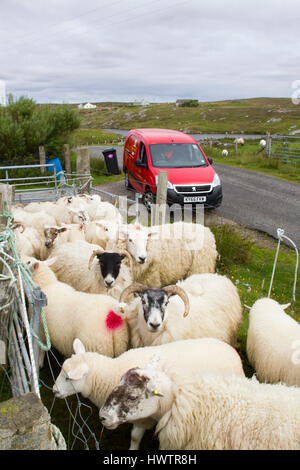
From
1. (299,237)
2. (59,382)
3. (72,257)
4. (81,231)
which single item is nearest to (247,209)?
(299,237)

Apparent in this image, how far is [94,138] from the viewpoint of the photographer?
141 feet

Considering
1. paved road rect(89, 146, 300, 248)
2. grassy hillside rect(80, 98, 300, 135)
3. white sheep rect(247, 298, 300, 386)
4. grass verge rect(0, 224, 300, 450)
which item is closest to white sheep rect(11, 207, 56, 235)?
grass verge rect(0, 224, 300, 450)

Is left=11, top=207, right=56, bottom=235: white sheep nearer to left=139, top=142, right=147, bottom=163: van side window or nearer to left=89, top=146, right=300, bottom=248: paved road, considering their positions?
left=139, top=142, right=147, bottom=163: van side window

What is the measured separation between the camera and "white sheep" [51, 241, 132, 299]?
15.4ft

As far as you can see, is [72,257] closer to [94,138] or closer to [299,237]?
[299,237]

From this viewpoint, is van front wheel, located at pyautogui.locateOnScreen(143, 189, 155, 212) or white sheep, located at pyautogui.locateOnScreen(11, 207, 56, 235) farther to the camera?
van front wheel, located at pyautogui.locateOnScreen(143, 189, 155, 212)

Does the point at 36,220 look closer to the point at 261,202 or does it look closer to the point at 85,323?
the point at 85,323

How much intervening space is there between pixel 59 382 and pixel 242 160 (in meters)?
19.5

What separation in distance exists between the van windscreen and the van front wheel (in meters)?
0.79

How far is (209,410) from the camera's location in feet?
8.64

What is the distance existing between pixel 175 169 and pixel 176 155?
29.4 inches

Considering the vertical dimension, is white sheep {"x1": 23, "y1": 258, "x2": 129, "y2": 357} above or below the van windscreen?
below

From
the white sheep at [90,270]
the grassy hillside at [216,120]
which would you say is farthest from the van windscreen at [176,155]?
the grassy hillside at [216,120]

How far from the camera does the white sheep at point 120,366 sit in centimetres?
314
